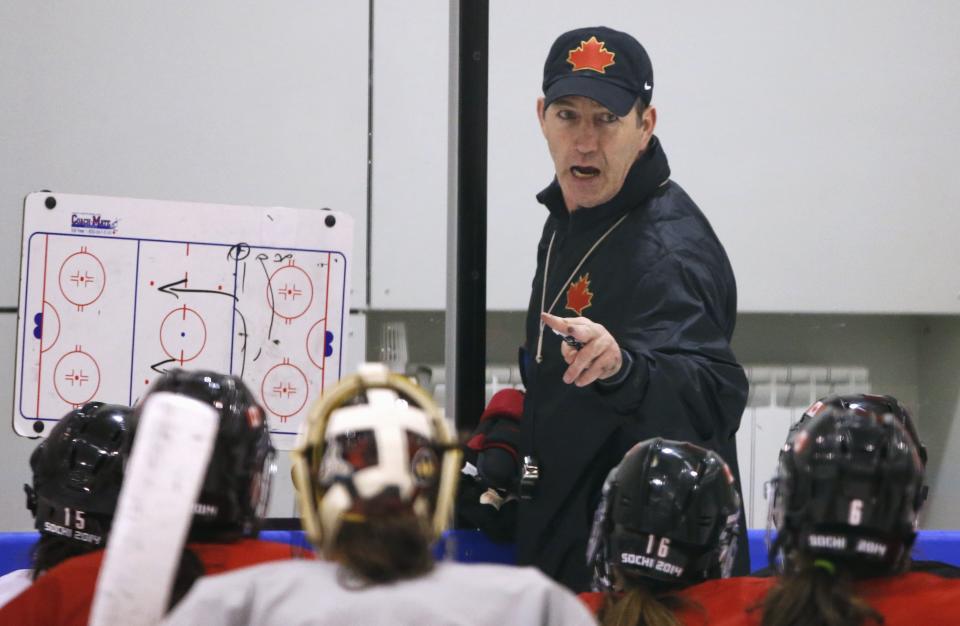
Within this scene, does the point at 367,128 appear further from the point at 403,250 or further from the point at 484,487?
the point at 484,487

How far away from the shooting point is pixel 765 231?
3.62 m

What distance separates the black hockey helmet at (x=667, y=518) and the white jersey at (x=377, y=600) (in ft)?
1.43

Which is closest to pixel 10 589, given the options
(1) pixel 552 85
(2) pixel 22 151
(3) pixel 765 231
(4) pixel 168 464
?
(4) pixel 168 464

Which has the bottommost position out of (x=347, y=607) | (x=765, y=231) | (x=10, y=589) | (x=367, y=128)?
(x=10, y=589)

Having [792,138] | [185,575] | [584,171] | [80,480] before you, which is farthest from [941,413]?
[185,575]

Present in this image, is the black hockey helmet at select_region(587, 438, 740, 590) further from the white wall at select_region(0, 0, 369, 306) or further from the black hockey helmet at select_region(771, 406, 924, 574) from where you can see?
the white wall at select_region(0, 0, 369, 306)

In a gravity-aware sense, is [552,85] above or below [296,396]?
above

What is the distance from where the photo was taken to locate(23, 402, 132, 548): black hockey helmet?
159cm

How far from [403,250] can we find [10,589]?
1.86 meters

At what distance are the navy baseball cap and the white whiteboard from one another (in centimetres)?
88

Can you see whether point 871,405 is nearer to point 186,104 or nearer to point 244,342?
point 244,342

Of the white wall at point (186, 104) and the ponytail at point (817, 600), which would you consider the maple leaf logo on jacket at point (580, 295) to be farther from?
the white wall at point (186, 104)

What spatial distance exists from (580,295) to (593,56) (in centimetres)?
43

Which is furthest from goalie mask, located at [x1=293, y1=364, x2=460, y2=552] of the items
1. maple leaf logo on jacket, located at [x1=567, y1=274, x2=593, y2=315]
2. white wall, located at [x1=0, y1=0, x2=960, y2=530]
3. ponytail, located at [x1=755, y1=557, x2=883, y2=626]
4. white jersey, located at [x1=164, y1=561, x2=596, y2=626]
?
white wall, located at [x1=0, y1=0, x2=960, y2=530]
